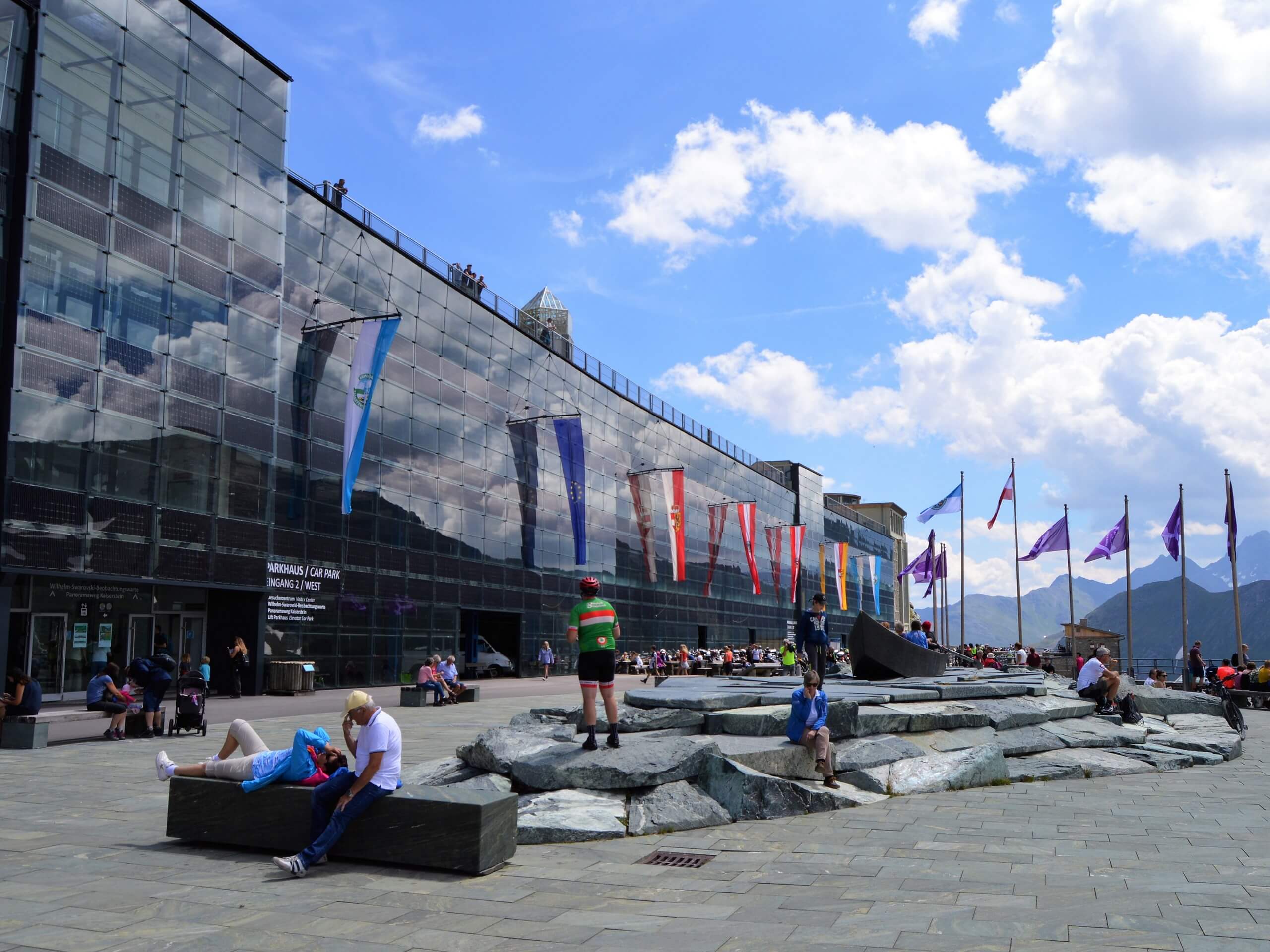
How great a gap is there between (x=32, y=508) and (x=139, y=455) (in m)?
2.80

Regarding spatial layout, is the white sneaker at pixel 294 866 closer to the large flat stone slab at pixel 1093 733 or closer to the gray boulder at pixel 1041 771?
the gray boulder at pixel 1041 771

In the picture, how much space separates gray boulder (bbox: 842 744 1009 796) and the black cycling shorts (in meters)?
3.23

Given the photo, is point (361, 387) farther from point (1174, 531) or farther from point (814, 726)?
point (1174, 531)

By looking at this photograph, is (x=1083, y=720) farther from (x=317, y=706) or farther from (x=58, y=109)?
(x=58, y=109)

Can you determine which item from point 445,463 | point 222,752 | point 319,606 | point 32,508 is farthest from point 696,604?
point 222,752

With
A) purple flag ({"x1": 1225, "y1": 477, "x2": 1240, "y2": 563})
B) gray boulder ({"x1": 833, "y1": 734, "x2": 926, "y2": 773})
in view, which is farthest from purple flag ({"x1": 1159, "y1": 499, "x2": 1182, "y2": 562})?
gray boulder ({"x1": 833, "y1": 734, "x2": 926, "y2": 773})

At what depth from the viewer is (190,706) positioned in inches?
643

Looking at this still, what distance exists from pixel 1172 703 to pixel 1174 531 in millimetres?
26694

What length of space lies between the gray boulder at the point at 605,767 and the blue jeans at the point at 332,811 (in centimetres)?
219

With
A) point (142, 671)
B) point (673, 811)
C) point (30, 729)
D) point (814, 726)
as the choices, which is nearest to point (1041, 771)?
point (814, 726)

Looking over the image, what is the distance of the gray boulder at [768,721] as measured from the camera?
1148cm

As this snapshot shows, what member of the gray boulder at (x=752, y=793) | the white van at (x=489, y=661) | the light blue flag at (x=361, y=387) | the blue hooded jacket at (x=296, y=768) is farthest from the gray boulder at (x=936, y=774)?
the white van at (x=489, y=661)

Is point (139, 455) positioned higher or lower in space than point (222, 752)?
higher

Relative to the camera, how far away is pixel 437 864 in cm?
721
